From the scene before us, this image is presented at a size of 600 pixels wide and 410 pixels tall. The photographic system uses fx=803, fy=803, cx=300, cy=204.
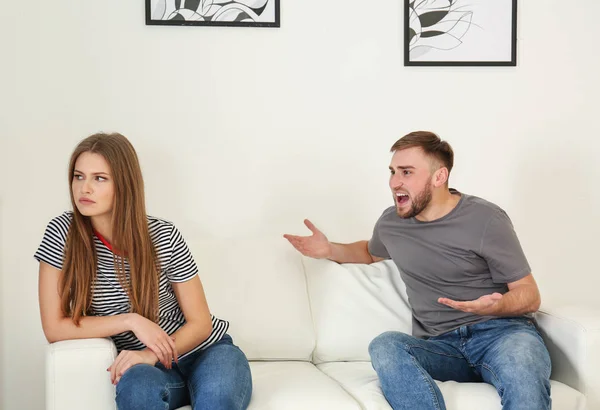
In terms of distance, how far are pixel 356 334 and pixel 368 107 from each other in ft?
3.14

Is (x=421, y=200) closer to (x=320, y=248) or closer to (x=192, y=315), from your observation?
(x=320, y=248)

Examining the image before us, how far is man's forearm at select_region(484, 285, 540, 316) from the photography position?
2414 mm

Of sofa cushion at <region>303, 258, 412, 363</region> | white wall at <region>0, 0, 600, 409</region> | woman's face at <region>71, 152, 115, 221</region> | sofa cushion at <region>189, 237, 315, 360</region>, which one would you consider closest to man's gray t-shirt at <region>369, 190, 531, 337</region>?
sofa cushion at <region>303, 258, 412, 363</region>

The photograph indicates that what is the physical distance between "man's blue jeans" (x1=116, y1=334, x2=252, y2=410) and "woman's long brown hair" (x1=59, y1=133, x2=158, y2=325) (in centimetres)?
18

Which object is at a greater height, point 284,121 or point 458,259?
point 284,121

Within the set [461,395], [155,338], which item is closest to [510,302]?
[461,395]

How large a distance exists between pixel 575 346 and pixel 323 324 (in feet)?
2.70

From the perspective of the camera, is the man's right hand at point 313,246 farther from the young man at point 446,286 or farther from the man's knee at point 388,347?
the man's knee at point 388,347

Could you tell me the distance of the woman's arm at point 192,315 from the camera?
7.30ft

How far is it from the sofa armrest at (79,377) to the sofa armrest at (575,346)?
4.42 feet

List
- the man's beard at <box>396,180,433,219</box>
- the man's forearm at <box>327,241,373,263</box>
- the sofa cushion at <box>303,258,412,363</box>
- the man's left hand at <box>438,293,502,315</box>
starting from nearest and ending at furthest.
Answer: the man's left hand at <box>438,293,502,315</box> → the man's beard at <box>396,180,433,219</box> → the sofa cushion at <box>303,258,412,363</box> → the man's forearm at <box>327,241,373,263</box>

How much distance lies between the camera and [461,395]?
7.39ft

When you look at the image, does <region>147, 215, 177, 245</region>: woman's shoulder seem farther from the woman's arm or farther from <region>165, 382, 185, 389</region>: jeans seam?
<region>165, 382, 185, 389</region>: jeans seam

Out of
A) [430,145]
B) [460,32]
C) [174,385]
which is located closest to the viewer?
[174,385]
